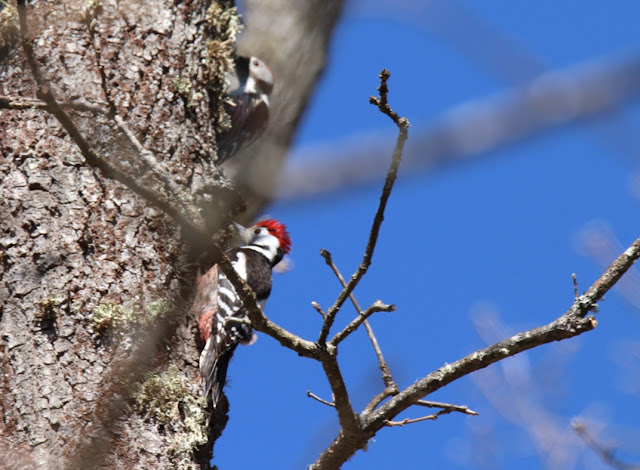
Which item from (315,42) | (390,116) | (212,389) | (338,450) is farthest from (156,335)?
(315,42)

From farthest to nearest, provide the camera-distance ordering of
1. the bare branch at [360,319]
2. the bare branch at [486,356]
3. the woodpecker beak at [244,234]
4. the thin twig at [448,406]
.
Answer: the woodpecker beak at [244,234] < the thin twig at [448,406] < the bare branch at [486,356] < the bare branch at [360,319]

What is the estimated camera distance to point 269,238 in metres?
4.40

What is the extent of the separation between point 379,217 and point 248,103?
2.41 metres

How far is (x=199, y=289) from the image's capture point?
8.87ft

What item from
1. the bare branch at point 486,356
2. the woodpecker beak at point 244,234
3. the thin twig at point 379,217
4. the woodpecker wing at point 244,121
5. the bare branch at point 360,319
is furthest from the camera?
the woodpecker beak at point 244,234

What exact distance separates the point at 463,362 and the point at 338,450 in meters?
0.39

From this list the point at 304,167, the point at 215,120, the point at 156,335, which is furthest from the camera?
the point at 215,120

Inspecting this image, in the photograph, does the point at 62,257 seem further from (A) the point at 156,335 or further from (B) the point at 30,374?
(A) the point at 156,335

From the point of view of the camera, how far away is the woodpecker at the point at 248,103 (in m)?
3.68

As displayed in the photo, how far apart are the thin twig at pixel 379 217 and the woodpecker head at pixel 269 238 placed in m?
2.64

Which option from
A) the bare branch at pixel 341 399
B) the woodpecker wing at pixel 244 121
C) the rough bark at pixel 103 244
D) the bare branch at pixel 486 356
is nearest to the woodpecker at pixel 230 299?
the rough bark at pixel 103 244

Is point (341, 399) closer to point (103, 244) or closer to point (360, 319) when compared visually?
point (360, 319)

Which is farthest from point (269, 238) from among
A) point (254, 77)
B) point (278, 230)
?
point (254, 77)

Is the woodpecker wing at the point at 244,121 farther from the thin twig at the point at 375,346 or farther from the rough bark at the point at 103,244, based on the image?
the thin twig at the point at 375,346
